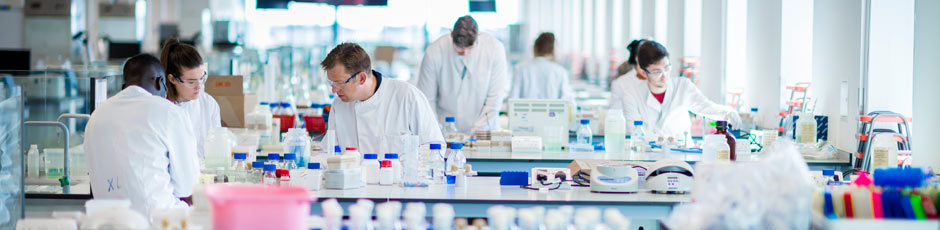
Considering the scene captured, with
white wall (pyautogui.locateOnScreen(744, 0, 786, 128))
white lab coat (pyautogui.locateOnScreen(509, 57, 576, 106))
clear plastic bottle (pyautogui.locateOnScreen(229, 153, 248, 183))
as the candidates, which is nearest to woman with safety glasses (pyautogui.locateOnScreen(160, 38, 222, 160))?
clear plastic bottle (pyautogui.locateOnScreen(229, 153, 248, 183))

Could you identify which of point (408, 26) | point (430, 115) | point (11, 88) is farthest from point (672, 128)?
point (408, 26)

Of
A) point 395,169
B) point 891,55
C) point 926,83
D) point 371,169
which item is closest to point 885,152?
point 926,83

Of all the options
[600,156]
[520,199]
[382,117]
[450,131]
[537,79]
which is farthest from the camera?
[537,79]

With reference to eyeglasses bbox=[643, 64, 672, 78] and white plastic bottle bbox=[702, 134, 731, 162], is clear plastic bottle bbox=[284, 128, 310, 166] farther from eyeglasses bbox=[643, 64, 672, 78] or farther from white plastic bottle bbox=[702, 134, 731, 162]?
eyeglasses bbox=[643, 64, 672, 78]

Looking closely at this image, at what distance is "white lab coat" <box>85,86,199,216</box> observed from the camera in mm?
3465

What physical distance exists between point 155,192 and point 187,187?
14 centimetres

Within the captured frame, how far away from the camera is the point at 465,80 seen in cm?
663

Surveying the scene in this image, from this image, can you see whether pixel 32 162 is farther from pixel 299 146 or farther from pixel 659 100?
pixel 659 100

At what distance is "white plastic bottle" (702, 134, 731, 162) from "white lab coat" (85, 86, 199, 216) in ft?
8.71

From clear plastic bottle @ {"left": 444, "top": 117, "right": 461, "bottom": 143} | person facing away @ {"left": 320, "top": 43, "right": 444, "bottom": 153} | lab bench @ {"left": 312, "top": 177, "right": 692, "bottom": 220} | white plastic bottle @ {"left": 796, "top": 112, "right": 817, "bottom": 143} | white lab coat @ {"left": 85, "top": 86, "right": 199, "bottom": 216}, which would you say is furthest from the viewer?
clear plastic bottle @ {"left": 444, "top": 117, "right": 461, "bottom": 143}

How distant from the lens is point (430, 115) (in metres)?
4.79

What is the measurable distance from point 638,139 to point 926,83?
1676 millimetres

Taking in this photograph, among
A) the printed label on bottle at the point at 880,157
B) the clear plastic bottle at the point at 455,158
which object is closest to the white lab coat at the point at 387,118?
the clear plastic bottle at the point at 455,158

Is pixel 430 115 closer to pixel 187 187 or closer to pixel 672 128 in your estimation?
pixel 187 187
